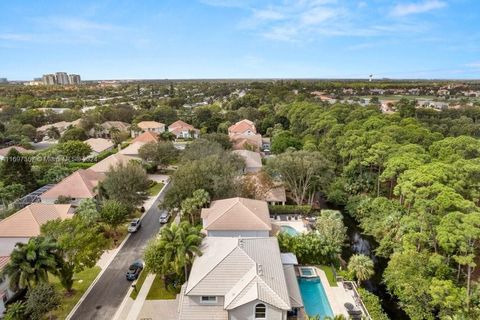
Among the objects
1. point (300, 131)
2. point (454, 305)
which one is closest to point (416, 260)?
point (454, 305)

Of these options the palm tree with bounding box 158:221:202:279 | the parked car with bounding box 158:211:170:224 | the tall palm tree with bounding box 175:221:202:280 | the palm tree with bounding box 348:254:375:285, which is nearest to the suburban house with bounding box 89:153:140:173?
the parked car with bounding box 158:211:170:224

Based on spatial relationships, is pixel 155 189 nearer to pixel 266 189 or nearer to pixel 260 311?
pixel 266 189

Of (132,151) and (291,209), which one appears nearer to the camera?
(291,209)

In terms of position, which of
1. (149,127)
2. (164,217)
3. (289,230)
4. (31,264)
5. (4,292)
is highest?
(149,127)

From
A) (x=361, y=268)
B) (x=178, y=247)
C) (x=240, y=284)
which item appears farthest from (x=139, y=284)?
(x=361, y=268)

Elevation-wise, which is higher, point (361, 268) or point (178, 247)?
point (178, 247)

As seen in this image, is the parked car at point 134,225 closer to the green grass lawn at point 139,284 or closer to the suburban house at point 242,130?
the green grass lawn at point 139,284

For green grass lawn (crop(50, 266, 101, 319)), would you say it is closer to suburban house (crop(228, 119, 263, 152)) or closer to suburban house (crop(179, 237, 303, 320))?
suburban house (crop(179, 237, 303, 320))
